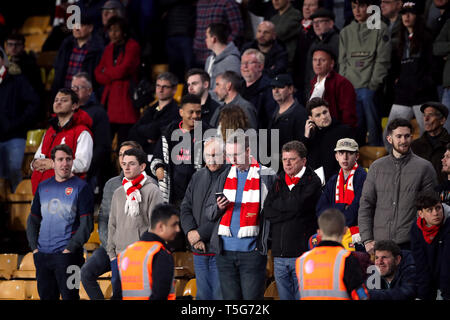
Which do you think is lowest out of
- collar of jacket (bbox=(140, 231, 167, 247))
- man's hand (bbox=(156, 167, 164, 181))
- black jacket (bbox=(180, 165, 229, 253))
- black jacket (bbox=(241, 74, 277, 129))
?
collar of jacket (bbox=(140, 231, 167, 247))

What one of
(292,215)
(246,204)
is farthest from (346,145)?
(246,204)

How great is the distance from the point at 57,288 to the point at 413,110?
432cm

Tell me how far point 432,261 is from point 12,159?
5.91 m

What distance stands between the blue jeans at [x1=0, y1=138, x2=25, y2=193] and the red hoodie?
1.74 m

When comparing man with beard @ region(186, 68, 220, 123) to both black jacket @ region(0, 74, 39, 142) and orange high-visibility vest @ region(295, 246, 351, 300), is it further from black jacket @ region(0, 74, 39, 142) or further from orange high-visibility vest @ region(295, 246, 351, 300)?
orange high-visibility vest @ region(295, 246, 351, 300)

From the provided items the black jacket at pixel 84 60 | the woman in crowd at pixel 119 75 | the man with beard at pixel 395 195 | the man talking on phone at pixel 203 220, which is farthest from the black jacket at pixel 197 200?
the black jacket at pixel 84 60

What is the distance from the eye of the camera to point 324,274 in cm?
591

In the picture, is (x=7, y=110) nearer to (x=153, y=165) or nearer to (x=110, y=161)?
(x=110, y=161)

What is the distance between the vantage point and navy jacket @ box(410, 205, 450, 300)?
714 centimetres

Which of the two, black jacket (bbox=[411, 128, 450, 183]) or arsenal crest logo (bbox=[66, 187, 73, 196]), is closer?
arsenal crest logo (bbox=[66, 187, 73, 196])

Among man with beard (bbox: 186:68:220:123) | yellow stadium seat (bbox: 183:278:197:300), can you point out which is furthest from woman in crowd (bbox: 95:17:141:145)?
yellow stadium seat (bbox: 183:278:197:300)

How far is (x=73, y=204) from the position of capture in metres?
8.12

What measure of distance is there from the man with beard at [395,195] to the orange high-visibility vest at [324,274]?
1.61 metres

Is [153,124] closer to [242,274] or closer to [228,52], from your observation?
[228,52]
